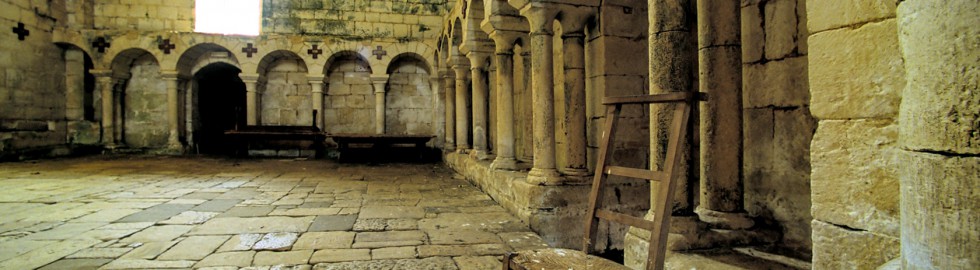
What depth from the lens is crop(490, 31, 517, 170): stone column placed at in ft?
15.5

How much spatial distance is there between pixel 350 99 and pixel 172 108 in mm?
3402

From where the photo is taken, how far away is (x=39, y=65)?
866cm

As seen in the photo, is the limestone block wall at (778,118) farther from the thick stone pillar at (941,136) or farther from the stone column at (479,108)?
the stone column at (479,108)

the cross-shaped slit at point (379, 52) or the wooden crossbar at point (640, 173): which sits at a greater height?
the cross-shaped slit at point (379, 52)

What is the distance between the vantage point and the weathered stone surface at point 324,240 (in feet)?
8.86

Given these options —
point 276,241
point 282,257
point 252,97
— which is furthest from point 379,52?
point 282,257

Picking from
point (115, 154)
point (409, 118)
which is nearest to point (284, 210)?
point (409, 118)

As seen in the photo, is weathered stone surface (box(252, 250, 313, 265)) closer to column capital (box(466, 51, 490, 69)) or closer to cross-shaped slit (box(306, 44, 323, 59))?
column capital (box(466, 51, 490, 69))

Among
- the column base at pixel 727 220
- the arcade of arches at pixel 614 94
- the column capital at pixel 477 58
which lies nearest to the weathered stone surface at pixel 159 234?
the arcade of arches at pixel 614 94

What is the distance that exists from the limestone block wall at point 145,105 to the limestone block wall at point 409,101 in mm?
4630

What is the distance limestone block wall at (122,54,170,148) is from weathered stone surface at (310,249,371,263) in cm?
920

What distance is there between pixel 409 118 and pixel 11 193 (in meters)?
6.46

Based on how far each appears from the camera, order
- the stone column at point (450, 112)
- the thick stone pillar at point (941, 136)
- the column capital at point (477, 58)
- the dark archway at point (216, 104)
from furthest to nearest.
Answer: the dark archway at point (216, 104) → the stone column at point (450, 112) → the column capital at point (477, 58) → the thick stone pillar at point (941, 136)

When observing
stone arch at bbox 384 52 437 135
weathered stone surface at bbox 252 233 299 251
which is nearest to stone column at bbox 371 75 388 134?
stone arch at bbox 384 52 437 135
